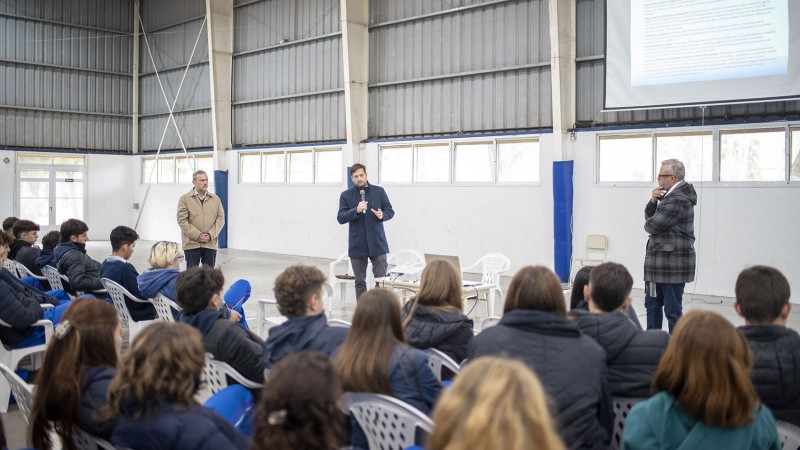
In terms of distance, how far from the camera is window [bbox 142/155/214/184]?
1661cm

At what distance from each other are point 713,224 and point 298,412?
859 centimetres

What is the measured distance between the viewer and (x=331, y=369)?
5.12 ft

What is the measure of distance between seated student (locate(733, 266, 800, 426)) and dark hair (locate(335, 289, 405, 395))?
1.18 meters

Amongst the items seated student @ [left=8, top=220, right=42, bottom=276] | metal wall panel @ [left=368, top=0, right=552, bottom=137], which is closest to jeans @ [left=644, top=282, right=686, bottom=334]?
seated student @ [left=8, top=220, right=42, bottom=276]

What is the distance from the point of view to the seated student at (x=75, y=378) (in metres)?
2.07

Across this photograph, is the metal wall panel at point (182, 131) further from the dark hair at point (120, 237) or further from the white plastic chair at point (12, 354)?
the white plastic chair at point (12, 354)

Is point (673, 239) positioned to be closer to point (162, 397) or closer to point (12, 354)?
point (162, 397)

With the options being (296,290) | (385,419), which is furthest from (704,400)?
(296,290)

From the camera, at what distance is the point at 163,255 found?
4.52 meters

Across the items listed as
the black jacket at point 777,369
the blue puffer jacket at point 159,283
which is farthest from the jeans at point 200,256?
the black jacket at point 777,369

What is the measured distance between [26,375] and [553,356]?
3585 millimetres

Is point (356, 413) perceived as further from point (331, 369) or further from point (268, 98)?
point (268, 98)

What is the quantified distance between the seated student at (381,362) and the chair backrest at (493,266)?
506cm

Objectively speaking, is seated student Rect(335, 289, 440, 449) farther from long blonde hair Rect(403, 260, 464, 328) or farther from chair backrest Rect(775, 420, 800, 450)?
chair backrest Rect(775, 420, 800, 450)
